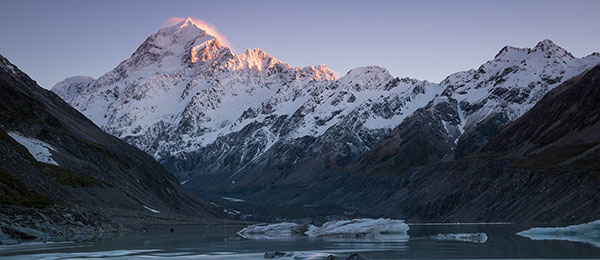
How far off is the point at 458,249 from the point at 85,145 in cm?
13891

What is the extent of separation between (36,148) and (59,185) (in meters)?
27.6

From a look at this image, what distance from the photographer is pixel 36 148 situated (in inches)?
6029

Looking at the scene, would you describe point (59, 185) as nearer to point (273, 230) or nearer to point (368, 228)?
point (273, 230)

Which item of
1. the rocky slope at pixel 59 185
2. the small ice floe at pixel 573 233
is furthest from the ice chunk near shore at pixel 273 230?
the small ice floe at pixel 573 233

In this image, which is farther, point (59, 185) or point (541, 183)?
point (541, 183)

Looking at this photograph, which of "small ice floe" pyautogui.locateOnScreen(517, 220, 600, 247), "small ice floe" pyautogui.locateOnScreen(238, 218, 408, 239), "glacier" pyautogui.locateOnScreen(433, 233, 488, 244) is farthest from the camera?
"small ice floe" pyautogui.locateOnScreen(238, 218, 408, 239)

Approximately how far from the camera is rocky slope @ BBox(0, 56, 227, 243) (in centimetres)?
9299

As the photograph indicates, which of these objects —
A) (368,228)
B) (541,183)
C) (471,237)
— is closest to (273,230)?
(368,228)

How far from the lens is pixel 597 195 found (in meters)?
119

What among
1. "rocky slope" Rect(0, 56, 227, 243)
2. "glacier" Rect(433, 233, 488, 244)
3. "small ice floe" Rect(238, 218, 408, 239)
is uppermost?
"rocky slope" Rect(0, 56, 227, 243)

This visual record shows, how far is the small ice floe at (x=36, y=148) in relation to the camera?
5896 inches

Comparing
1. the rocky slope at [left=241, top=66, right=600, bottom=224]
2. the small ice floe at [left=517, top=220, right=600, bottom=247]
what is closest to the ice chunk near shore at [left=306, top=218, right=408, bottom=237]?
the small ice floe at [left=517, top=220, right=600, bottom=247]

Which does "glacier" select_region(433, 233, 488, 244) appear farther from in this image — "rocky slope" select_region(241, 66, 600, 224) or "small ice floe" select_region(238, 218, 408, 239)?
"rocky slope" select_region(241, 66, 600, 224)

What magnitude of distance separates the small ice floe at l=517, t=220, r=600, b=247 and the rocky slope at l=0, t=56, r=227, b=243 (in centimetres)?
5592
